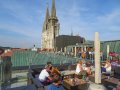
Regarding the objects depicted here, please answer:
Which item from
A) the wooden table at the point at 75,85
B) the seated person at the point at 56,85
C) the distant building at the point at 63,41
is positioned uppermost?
the distant building at the point at 63,41

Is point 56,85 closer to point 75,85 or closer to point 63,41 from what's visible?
point 75,85

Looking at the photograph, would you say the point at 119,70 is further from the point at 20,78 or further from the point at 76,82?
the point at 20,78

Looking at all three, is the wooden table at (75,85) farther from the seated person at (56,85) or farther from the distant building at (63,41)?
the distant building at (63,41)

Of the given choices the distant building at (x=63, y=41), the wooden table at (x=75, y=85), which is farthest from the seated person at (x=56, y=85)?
the distant building at (x=63, y=41)

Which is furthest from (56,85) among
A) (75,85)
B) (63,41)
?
(63,41)

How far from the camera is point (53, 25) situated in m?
83.9

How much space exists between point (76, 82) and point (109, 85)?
1.24m

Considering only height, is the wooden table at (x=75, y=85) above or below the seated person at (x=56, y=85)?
below

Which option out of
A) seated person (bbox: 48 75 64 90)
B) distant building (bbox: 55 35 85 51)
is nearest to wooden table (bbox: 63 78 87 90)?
seated person (bbox: 48 75 64 90)

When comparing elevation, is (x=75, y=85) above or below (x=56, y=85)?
below

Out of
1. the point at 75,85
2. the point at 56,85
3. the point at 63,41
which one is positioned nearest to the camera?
the point at 56,85

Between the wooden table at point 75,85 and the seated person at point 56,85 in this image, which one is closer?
the seated person at point 56,85

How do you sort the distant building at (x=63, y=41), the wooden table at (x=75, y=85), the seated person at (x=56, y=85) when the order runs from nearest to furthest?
the seated person at (x=56, y=85)
the wooden table at (x=75, y=85)
the distant building at (x=63, y=41)

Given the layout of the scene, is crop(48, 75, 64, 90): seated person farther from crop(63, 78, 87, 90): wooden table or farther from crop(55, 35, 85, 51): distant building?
crop(55, 35, 85, 51): distant building
